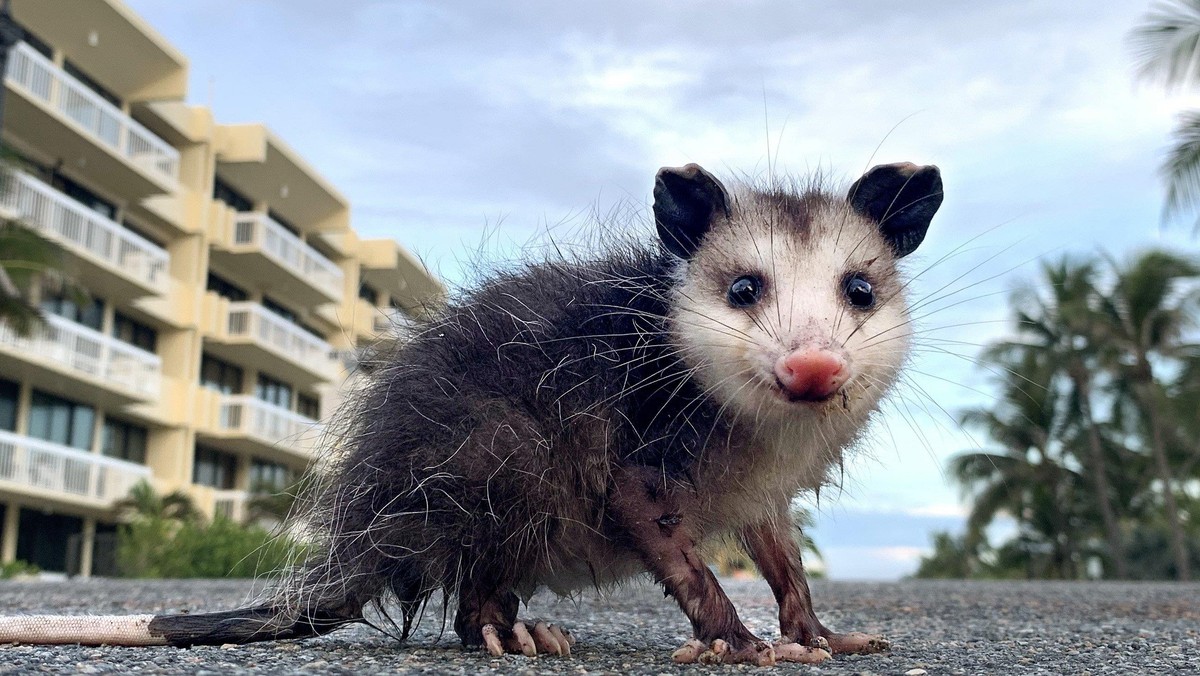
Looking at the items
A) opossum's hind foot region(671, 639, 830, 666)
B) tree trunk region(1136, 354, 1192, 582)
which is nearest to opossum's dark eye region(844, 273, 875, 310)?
opossum's hind foot region(671, 639, 830, 666)

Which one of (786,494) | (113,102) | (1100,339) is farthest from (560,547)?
(1100,339)

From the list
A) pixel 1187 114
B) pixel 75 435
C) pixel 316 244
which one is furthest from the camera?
pixel 316 244

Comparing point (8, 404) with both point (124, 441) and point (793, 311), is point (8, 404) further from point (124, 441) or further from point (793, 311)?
point (793, 311)

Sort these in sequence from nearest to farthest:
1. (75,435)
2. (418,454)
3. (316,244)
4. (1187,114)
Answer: (418,454) < (1187,114) < (75,435) < (316,244)

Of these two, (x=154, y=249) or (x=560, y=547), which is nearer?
(x=560, y=547)

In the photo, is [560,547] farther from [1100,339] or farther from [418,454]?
[1100,339]

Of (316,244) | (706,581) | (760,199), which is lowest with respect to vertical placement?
(706,581)

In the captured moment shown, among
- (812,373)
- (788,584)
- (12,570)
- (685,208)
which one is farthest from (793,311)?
(12,570)
